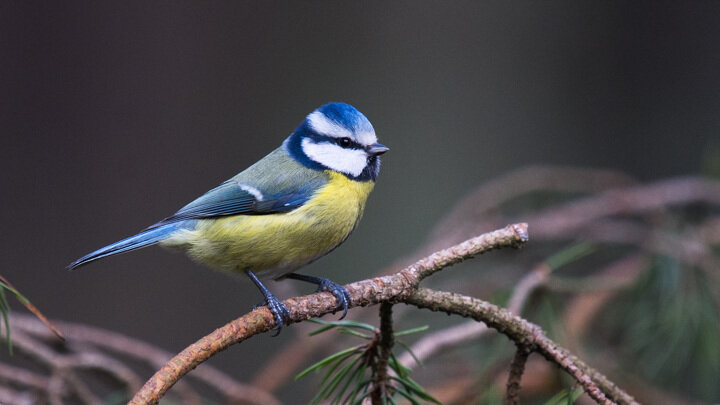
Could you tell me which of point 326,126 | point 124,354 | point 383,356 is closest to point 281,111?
point 326,126

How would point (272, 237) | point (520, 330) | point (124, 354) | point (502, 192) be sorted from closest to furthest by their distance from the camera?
point (520, 330) → point (124, 354) → point (272, 237) → point (502, 192)

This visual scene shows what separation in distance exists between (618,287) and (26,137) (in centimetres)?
280

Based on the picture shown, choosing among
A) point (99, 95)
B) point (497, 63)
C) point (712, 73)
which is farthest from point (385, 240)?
point (712, 73)

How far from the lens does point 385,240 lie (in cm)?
381

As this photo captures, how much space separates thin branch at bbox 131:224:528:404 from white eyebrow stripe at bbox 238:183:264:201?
2.12ft

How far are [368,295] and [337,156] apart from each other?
0.87 meters

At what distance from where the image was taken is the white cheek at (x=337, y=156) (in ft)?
5.77

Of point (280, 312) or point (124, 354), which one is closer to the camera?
point (280, 312)

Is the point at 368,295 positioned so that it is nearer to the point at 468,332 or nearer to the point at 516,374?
the point at 516,374

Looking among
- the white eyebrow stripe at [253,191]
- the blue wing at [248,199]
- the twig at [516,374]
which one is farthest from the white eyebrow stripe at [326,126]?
the twig at [516,374]

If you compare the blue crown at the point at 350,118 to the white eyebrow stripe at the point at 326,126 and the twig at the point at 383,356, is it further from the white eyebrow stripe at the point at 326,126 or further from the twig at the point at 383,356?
the twig at the point at 383,356

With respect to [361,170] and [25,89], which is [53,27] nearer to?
[25,89]

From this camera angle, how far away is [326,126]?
182 centimetres

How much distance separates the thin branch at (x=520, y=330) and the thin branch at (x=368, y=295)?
1.2 inches
